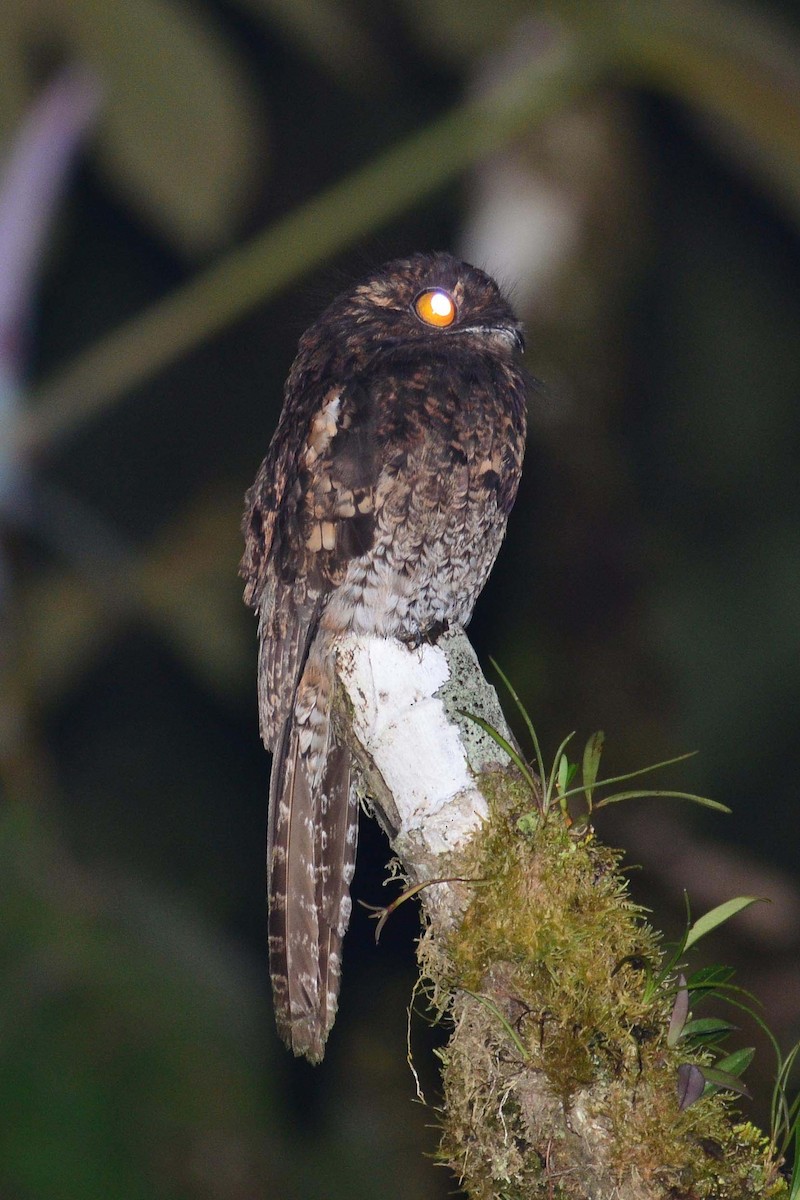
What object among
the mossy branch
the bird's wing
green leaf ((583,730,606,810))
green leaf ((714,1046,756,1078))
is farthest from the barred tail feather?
green leaf ((714,1046,756,1078))

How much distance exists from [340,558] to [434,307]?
66 cm

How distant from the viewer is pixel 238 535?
169 inches

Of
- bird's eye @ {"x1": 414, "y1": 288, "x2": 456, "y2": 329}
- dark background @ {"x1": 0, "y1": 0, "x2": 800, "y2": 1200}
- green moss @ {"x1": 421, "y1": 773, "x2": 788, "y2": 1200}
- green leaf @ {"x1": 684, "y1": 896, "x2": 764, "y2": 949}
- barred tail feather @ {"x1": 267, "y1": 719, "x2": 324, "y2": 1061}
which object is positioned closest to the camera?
green moss @ {"x1": 421, "y1": 773, "x2": 788, "y2": 1200}

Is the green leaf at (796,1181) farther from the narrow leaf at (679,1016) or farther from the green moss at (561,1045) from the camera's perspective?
→ the narrow leaf at (679,1016)

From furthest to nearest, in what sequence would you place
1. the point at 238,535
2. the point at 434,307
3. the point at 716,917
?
the point at 238,535
the point at 434,307
the point at 716,917

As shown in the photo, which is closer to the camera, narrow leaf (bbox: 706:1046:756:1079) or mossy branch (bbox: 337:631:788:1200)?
mossy branch (bbox: 337:631:788:1200)

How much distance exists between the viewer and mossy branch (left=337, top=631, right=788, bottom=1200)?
1833 millimetres

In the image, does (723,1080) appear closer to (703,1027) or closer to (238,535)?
(703,1027)

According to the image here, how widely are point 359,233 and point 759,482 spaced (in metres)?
3.98

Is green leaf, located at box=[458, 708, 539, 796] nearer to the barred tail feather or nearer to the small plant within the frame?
the small plant

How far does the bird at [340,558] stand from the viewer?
7.99 feet

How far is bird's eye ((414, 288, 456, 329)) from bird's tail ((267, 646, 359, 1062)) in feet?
2.60

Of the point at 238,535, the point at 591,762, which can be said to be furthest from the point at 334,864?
the point at 238,535

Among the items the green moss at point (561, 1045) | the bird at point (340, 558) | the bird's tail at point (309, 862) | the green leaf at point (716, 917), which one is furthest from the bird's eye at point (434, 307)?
the green leaf at point (716, 917)
